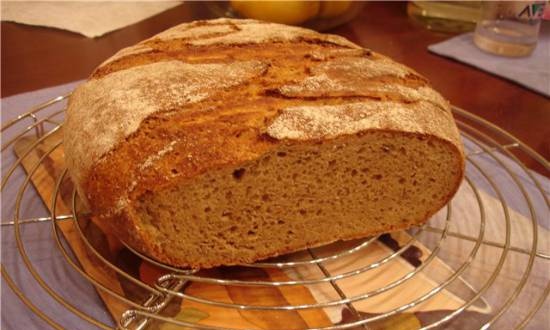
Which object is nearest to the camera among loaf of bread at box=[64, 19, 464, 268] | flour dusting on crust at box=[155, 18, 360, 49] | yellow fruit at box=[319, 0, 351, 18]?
loaf of bread at box=[64, 19, 464, 268]

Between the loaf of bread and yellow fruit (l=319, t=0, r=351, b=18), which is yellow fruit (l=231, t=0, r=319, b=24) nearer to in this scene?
yellow fruit (l=319, t=0, r=351, b=18)

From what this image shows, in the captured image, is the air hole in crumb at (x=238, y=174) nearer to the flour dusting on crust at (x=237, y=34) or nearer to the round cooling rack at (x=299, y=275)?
the round cooling rack at (x=299, y=275)

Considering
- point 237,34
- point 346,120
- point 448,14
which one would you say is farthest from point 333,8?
point 346,120

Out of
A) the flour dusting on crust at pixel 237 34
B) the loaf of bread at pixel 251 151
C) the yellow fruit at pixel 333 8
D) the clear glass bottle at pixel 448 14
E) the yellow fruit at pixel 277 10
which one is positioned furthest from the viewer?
the clear glass bottle at pixel 448 14

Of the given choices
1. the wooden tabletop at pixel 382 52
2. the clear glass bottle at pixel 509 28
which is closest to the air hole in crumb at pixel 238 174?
the wooden tabletop at pixel 382 52

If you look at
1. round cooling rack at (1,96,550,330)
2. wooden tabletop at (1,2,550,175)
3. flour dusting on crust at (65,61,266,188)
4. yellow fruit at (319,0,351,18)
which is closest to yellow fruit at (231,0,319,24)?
yellow fruit at (319,0,351,18)

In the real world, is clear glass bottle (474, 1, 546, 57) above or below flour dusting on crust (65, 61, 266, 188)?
below

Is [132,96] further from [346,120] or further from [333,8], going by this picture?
[333,8]

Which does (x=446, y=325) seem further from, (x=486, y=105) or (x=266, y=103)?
(x=486, y=105)
